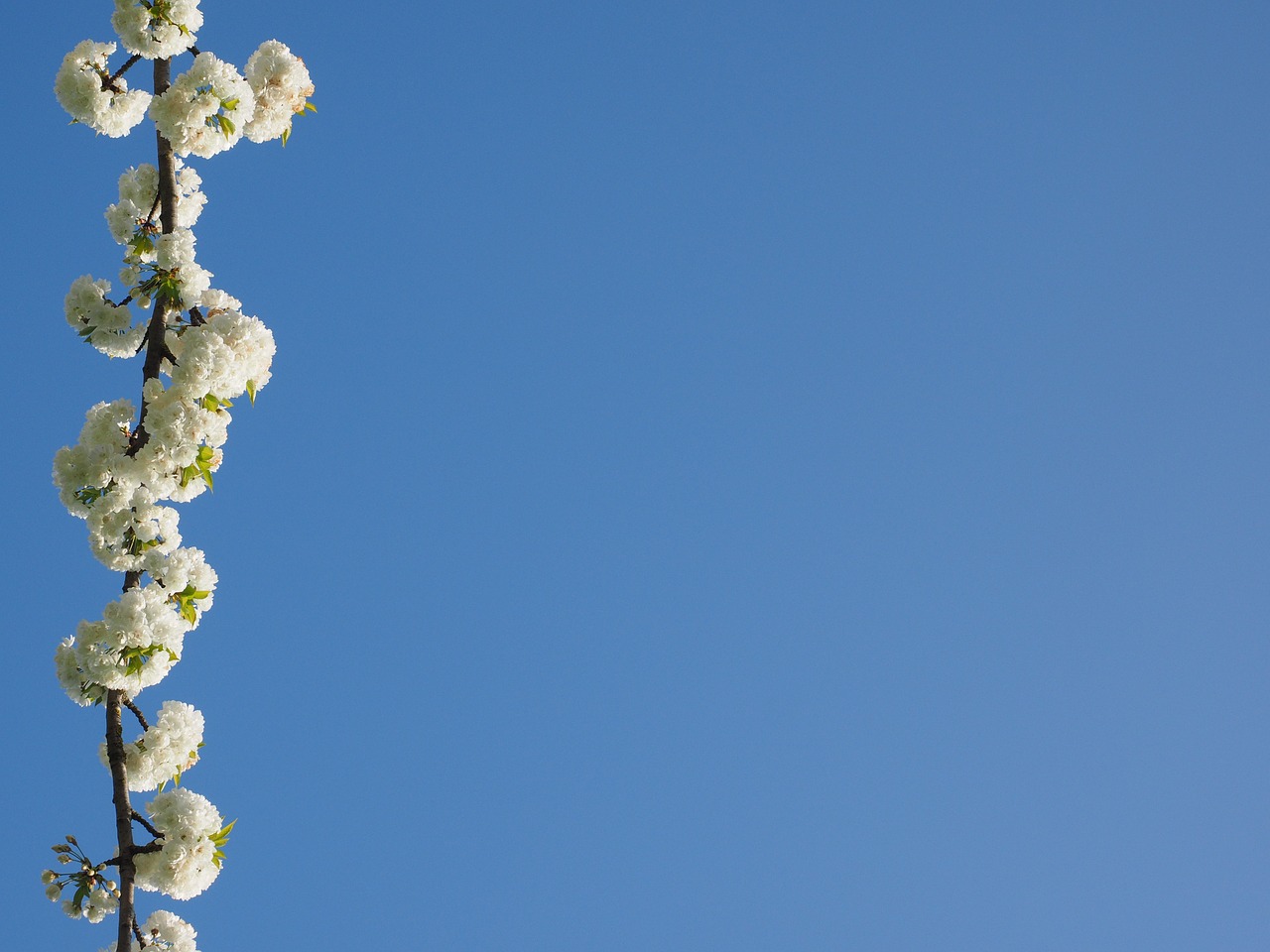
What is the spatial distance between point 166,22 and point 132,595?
2660mm

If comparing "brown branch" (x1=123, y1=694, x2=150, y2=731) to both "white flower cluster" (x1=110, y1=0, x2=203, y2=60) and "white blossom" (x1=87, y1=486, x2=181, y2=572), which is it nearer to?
"white blossom" (x1=87, y1=486, x2=181, y2=572)

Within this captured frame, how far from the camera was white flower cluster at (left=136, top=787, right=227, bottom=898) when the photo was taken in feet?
17.9

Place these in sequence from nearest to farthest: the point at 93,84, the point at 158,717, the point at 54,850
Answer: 1. the point at 54,850
2. the point at 158,717
3. the point at 93,84

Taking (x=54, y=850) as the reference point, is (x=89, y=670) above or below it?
above

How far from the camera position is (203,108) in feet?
19.2

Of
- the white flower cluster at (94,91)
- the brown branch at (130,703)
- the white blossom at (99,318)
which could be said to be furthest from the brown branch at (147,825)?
the white flower cluster at (94,91)

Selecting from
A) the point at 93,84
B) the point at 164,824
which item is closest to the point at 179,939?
the point at 164,824

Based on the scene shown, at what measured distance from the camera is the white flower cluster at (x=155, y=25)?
5832 mm

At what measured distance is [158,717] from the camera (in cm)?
571

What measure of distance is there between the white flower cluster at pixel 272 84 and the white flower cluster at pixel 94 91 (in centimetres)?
55

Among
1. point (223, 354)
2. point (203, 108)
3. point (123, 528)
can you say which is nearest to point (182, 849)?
point (123, 528)

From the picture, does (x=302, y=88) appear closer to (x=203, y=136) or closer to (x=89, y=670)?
(x=203, y=136)

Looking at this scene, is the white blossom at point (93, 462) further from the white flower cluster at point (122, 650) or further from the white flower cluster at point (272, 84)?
the white flower cluster at point (272, 84)

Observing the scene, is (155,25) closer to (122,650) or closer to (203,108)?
(203,108)
